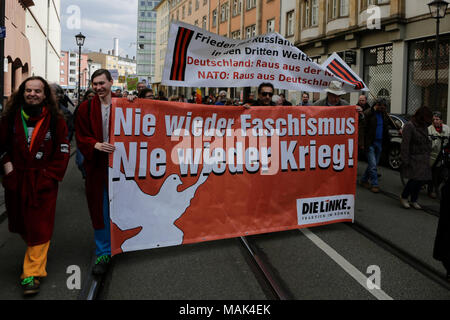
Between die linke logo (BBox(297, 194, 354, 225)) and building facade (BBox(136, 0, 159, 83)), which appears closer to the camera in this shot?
die linke logo (BBox(297, 194, 354, 225))

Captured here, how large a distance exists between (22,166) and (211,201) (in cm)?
195

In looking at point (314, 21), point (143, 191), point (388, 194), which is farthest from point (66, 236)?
point (314, 21)

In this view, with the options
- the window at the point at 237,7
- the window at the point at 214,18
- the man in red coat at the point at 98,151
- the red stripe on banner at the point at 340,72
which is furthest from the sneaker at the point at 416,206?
the window at the point at 214,18

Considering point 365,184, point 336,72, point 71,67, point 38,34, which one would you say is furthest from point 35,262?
point 71,67

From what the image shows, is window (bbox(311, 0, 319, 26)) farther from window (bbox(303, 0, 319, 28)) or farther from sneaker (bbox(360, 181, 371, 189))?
sneaker (bbox(360, 181, 371, 189))

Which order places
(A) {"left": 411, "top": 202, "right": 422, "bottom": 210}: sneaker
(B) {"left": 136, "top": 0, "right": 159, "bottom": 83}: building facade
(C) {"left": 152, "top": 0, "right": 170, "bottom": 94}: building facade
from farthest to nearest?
1. (B) {"left": 136, "top": 0, "right": 159, "bottom": 83}: building facade
2. (C) {"left": 152, "top": 0, "right": 170, "bottom": 94}: building facade
3. (A) {"left": 411, "top": 202, "right": 422, "bottom": 210}: sneaker

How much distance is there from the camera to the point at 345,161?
5.79 m

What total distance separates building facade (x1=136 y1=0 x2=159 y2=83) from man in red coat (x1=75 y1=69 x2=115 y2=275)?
3616 inches

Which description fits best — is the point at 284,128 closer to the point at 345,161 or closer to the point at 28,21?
the point at 345,161

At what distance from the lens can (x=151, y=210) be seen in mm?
4508

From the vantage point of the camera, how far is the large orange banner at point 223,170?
439 centimetres

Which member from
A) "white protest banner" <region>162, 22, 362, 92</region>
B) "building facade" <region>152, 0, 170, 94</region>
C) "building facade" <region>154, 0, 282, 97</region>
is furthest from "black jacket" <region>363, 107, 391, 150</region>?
→ "building facade" <region>152, 0, 170, 94</region>

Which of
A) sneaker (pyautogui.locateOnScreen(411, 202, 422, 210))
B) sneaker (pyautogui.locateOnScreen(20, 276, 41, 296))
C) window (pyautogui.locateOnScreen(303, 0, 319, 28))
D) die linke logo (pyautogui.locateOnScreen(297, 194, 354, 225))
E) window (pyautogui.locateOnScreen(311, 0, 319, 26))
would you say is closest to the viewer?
sneaker (pyautogui.locateOnScreen(20, 276, 41, 296))

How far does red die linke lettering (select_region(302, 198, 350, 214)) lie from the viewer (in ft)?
17.9
